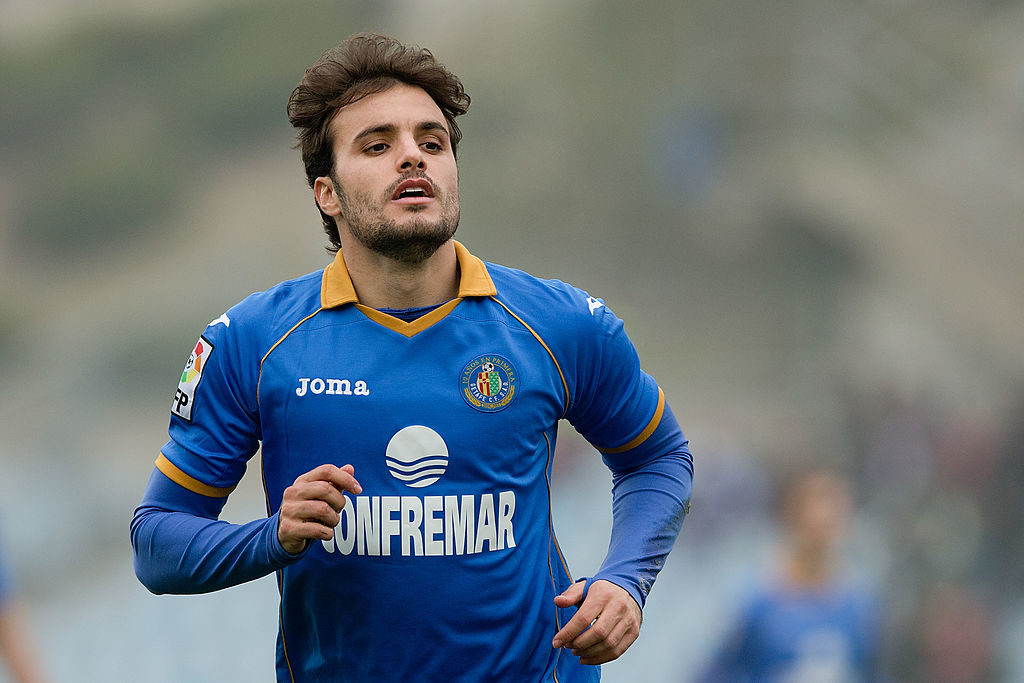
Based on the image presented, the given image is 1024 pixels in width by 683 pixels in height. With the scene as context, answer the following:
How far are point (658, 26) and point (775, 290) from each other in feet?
9.34

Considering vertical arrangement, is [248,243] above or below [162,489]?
above

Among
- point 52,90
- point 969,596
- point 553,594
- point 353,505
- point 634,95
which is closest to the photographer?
point 353,505

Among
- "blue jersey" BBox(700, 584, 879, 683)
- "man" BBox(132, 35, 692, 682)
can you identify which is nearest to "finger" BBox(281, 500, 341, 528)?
"man" BBox(132, 35, 692, 682)

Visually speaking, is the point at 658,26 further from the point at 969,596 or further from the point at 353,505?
the point at 353,505

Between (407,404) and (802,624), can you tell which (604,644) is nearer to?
(407,404)

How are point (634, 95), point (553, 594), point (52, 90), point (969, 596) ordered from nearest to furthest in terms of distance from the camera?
point (553, 594)
point (969, 596)
point (52, 90)
point (634, 95)

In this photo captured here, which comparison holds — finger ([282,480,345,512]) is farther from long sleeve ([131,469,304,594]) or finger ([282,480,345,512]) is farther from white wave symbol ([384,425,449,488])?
white wave symbol ([384,425,449,488])

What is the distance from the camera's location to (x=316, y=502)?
1.97m

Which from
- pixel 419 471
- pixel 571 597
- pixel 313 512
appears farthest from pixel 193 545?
pixel 571 597

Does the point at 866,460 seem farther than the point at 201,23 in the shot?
No

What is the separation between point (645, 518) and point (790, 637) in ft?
10.2

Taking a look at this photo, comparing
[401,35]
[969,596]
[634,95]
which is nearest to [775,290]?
[634,95]

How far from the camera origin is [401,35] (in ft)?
39.9

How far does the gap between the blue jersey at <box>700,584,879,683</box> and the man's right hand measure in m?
3.55
